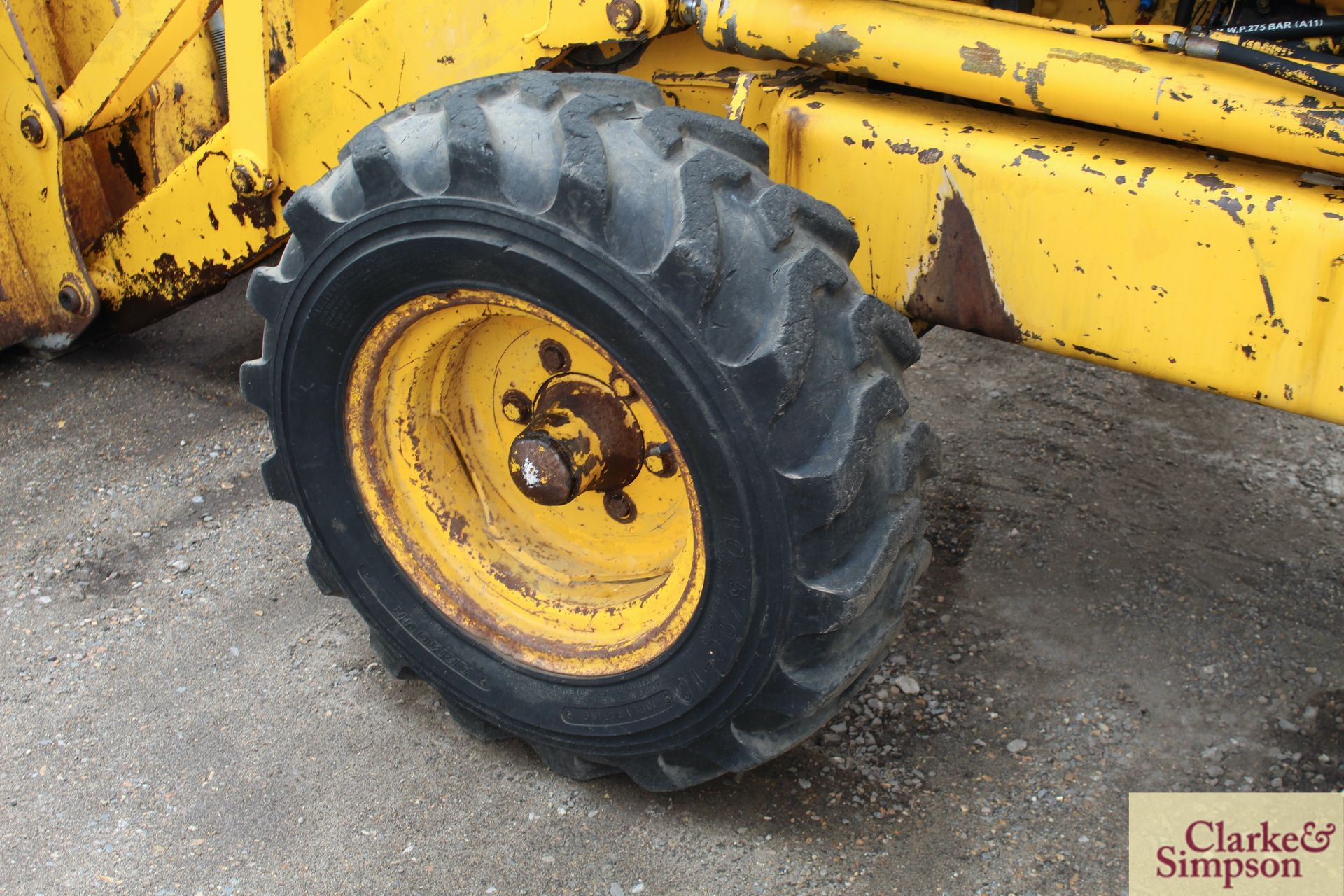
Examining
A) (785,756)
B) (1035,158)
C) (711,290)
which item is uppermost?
(1035,158)

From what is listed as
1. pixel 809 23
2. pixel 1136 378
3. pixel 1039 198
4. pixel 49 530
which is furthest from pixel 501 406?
pixel 1136 378

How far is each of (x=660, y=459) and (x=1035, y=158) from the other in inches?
30.6

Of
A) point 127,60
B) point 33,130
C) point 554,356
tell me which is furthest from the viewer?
point 33,130

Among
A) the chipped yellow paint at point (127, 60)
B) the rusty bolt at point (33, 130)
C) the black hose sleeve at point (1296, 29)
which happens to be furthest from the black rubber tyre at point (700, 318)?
the rusty bolt at point (33, 130)

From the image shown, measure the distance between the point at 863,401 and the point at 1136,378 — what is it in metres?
2.19

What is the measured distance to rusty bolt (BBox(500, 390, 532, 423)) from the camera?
2.28m

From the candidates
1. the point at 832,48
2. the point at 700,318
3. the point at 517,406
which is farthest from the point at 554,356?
the point at 832,48

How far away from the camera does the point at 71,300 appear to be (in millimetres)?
→ 3350

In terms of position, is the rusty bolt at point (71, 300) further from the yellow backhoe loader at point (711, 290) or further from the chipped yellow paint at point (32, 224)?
the yellow backhoe loader at point (711, 290)

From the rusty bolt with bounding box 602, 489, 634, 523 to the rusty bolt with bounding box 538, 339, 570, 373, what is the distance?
0.80 ft

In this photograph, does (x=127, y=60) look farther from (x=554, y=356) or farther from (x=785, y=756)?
(x=785, y=756)

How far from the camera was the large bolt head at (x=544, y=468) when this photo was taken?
206 centimetres

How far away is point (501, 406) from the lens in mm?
2324

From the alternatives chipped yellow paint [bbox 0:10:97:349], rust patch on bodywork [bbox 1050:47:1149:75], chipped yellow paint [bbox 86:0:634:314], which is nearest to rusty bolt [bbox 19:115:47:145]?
chipped yellow paint [bbox 0:10:97:349]
